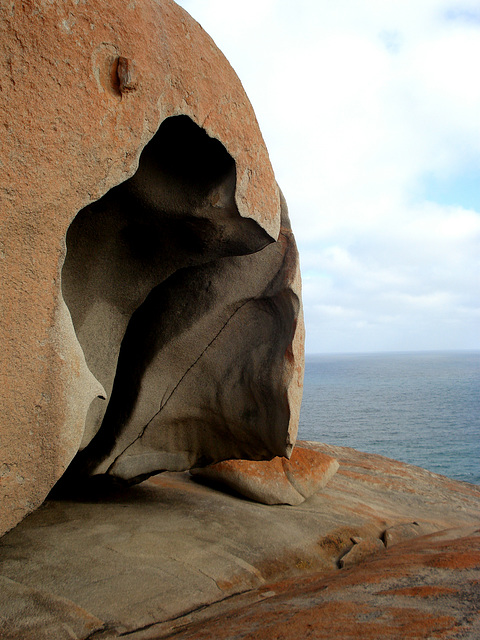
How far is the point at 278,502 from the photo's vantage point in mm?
4297

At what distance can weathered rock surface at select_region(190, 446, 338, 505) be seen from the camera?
4285 millimetres

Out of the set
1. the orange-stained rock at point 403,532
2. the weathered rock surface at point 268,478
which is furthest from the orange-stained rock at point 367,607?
the weathered rock surface at point 268,478

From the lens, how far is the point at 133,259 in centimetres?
341

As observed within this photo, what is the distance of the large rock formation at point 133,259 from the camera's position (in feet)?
6.12

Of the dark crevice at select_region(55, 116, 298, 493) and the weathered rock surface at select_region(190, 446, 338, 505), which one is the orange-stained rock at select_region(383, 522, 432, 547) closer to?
the weathered rock surface at select_region(190, 446, 338, 505)

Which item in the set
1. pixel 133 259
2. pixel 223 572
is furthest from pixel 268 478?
pixel 133 259

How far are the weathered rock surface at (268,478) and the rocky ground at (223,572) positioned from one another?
104 mm

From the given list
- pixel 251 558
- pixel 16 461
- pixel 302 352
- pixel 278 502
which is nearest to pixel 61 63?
pixel 16 461

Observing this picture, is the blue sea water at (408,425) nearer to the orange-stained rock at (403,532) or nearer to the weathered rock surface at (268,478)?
the orange-stained rock at (403,532)

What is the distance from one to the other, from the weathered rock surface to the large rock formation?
1.63 ft

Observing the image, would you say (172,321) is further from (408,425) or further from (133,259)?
(408,425)

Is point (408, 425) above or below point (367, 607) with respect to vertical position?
below

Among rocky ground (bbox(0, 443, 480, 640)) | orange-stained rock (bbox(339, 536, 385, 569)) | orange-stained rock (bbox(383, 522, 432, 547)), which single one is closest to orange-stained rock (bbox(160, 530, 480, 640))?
rocky ground (bbox(0, 443, 480, 640))

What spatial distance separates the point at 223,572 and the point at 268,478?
62.1 inches
